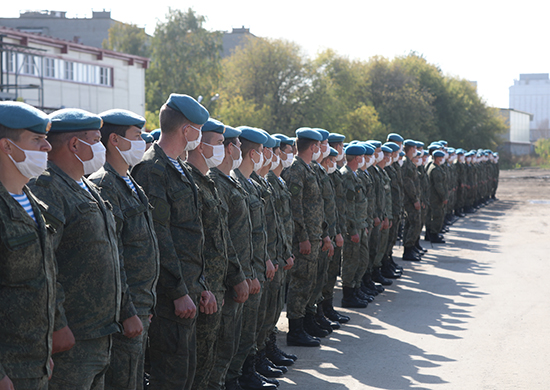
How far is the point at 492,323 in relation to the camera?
25.7 feet

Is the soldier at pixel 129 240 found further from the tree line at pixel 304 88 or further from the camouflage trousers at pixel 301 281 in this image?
the tree line at pixel 304 88

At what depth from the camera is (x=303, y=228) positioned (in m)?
6.96

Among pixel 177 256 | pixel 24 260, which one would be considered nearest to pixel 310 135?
pixel 177 256

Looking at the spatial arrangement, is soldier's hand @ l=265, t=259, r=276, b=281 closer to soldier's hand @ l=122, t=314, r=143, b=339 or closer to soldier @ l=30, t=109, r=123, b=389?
soldier's hand @ l=122, t=314, r=143, b=339

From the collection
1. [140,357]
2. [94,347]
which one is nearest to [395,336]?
[140,357]

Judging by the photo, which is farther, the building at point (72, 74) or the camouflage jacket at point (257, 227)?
the building at point (72, 74)

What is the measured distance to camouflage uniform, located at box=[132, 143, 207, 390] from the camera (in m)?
4.02

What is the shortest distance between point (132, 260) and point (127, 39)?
57353 millimetres

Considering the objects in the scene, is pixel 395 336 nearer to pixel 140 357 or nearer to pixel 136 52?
pixel 140 357

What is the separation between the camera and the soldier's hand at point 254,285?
4.98 meters

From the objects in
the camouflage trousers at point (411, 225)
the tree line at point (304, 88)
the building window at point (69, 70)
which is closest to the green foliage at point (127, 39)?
the tree line at point (304, 88)

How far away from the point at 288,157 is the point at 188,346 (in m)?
3.58

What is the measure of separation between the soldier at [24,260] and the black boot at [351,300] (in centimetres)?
653

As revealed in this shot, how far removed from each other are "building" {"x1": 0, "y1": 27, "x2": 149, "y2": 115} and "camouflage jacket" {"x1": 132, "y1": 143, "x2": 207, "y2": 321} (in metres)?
24.0
